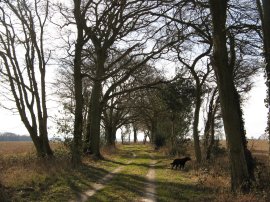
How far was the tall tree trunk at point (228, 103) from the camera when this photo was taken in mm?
13945

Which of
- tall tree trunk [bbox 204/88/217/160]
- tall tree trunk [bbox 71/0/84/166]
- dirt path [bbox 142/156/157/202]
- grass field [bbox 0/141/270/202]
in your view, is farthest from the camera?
tall tree trunk [bbox 204/88/217/160]

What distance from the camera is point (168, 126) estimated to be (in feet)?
163

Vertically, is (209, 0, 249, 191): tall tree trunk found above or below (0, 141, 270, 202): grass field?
above

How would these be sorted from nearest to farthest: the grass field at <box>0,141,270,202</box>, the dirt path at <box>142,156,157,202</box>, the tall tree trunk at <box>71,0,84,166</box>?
the grass field at <box>0,141,270,202</box>
the dirt path at <box>142,156,157,202</box>
the tall tree trunk at <box>71,0,84,166</box>

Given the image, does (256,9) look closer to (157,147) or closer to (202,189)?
(202,189)

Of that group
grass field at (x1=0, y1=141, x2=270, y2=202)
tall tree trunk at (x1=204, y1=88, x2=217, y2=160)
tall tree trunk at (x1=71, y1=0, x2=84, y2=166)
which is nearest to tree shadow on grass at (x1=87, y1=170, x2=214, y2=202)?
grass field at (x1=0, y1=141, x2=270, y2=202)

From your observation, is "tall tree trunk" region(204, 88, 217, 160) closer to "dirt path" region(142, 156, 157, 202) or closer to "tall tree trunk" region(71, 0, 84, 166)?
"tall tree trunk" region(71, 0, 84, 166)

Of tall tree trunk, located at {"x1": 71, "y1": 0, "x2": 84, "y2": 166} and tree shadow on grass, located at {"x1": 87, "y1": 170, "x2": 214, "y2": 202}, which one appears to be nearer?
tree shadow on grass, located at {"x1": 87, "y1": 170, "x2": 214, "y2": 202}

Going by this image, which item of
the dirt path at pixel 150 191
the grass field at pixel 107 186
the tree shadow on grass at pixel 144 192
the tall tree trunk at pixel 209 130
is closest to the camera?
the grass field at pixel 107 186

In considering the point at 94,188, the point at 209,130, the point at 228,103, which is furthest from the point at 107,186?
the point at 209,130

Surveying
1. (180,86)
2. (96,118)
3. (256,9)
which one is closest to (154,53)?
(180,86)

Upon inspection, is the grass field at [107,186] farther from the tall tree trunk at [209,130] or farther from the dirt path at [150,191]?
the tall tree trunk at [209,130]

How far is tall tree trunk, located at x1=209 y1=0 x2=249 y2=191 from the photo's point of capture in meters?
13.9

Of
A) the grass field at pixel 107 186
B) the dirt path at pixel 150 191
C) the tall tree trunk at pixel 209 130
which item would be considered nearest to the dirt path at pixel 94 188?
the grass field at pixel 107 186
